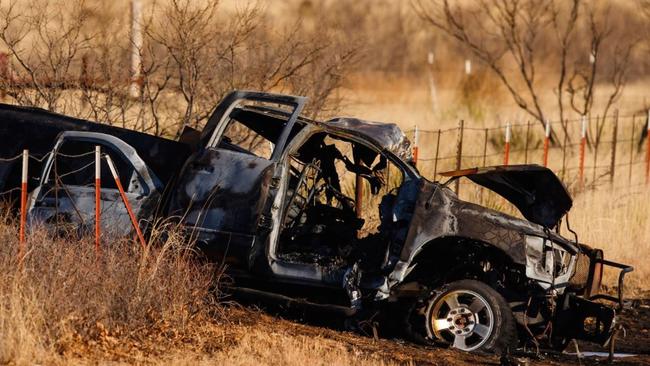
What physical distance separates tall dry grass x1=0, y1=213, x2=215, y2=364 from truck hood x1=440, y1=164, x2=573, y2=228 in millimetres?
2327

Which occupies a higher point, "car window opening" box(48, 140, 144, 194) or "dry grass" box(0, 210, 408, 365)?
"car window opening" box(48, 140, 144, 194)

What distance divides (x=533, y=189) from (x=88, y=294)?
381 cm

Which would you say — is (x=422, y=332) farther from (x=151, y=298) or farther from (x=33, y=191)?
(x=33, y=191)

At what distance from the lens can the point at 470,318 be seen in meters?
9.54

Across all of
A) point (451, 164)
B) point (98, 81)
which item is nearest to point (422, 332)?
point (98, 81)

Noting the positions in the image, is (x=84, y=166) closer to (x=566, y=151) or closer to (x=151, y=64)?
(x=151, y=64)

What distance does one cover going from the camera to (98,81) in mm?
14750

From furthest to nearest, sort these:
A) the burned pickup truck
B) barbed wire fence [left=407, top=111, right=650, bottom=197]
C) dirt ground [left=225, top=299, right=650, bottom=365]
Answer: barbed wire fence [left=407, top=111, right=650, bottom=197]
the burned pickup truck
dirt ground [left=225, top=299, right=650, bottom=365]

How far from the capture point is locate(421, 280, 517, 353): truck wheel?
31.0 ft

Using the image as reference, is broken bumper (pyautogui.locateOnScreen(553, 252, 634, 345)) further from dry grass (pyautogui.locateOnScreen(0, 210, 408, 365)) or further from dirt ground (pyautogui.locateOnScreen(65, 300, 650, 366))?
dry grass (pyautogui.locateOnScreen(0, 210, 408, 365))

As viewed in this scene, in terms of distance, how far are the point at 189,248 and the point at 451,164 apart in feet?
32.7

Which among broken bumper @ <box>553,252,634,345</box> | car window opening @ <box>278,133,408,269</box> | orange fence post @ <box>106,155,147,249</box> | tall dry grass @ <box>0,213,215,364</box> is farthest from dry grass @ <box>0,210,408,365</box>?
broken bumper @ <box>553,252,634,345</box>

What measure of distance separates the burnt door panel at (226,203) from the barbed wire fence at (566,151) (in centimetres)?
802

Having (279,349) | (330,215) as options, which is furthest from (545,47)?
(279,349)
